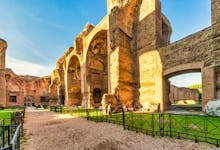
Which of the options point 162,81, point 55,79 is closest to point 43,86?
point 55,79

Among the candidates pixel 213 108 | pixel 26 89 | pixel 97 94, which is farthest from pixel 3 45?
pixel 213 108

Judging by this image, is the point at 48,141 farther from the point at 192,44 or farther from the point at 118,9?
the point at 118,9

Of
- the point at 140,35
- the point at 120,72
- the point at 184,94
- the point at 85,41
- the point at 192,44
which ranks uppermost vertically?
the point at 85,41

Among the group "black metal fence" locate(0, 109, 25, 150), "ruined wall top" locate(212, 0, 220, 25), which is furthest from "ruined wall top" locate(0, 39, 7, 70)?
"ruined wall top" locate(212, 0, 220, 25)

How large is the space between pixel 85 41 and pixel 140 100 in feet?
49.5

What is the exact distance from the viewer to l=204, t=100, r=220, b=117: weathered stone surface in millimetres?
8172

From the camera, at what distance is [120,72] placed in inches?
568

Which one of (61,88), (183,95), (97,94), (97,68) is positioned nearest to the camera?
(97,68)

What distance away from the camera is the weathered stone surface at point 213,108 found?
817 cm

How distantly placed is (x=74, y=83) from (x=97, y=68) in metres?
8.39

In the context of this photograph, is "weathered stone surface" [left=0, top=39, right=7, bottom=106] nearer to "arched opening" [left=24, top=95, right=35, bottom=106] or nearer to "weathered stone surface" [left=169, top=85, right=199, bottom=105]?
"arched opening" [left=24, top=95, right=35, bottom=106]

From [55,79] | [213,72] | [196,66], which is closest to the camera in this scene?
[213,72]

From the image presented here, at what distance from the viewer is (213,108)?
8.43 m

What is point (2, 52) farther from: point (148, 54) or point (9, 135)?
point (9, 135)
